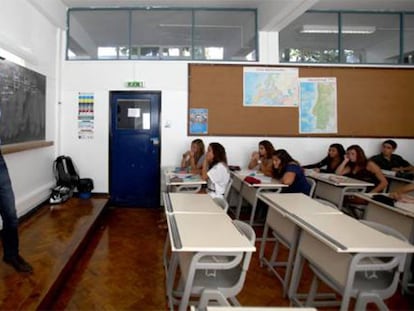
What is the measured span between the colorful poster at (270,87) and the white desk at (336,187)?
64.7 inches

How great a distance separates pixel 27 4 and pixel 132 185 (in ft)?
10.4

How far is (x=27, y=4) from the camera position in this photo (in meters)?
4.48

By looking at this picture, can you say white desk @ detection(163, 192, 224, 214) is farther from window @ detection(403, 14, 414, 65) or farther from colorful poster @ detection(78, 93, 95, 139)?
window @ detection(403, 14, 414, 65)

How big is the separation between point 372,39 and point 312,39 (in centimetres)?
Result: 111

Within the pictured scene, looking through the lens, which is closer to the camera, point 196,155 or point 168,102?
point 196,155

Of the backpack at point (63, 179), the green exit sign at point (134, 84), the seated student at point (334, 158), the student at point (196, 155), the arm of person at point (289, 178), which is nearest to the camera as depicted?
the arm of person at point (289, 178)

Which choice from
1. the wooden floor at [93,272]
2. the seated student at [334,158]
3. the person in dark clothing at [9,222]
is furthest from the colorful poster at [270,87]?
the person in dark clothing at [9,222]

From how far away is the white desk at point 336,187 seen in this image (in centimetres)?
416

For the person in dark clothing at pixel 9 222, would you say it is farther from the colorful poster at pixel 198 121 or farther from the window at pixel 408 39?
the window at pixel 408 39

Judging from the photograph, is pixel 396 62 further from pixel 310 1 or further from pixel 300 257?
pixel 300 257

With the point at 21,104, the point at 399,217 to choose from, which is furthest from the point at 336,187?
the point at 21,104

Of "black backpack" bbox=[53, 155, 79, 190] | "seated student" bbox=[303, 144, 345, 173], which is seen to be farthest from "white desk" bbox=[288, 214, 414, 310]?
"black backpack" bbox=[53, 155, 79, 190]

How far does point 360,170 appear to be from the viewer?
4.70m

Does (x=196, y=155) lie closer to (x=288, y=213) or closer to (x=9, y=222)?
(x=288, y=213)
